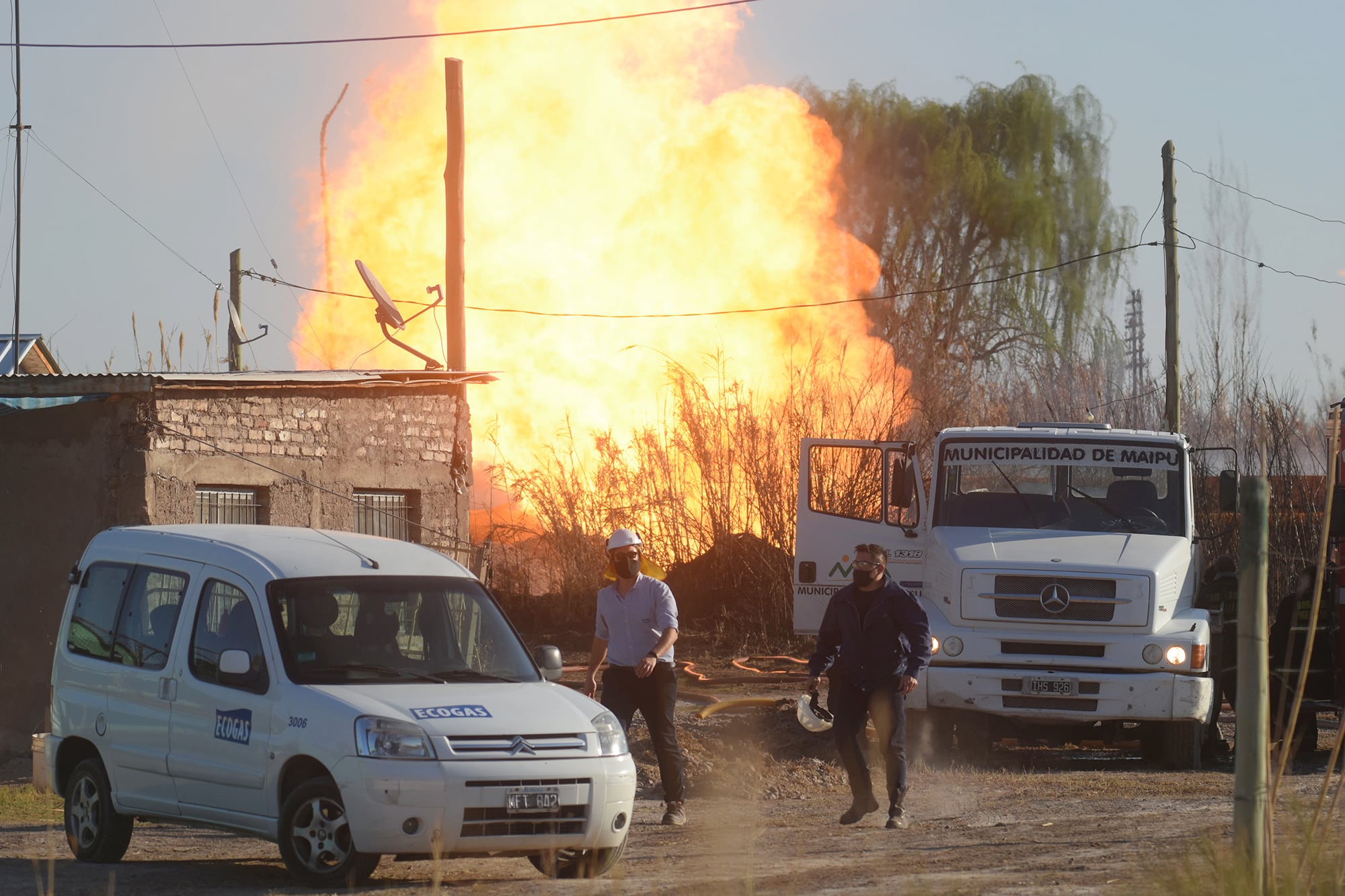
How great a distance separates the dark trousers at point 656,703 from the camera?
1086cm

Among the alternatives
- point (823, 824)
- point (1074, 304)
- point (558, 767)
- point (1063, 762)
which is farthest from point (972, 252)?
point (558, 767)

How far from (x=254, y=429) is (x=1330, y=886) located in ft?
44.2

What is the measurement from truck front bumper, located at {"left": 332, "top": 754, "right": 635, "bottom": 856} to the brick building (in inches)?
356

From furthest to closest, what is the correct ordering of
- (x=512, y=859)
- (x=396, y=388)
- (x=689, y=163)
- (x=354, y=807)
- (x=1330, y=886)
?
(x=689, y=163) → (x=396, y=388) → (x=512, y=859) → (x=354, y=807) → (x=1330, y=886)

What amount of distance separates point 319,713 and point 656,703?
3.05m

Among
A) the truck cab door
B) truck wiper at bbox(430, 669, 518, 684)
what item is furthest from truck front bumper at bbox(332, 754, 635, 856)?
the truck cab door

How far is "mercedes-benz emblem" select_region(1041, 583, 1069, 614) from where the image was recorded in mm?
13656

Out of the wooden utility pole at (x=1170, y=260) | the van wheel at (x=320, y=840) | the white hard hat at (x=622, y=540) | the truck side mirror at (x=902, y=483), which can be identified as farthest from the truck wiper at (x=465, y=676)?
the wooden utility pole at (x=1170, y=260)

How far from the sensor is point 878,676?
10797mm

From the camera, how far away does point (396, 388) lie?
19547mm

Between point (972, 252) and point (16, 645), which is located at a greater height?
point (972, 252)

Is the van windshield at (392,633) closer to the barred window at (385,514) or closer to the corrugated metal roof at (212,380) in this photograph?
the corrugated metal roof at (212,380)

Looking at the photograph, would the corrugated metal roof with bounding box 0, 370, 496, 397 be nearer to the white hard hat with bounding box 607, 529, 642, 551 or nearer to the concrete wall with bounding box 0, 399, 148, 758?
the concrete wall with bounding box 0, 399, 148, 758

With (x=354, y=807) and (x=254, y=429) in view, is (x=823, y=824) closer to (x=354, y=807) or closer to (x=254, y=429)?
(x=354, y=807)
